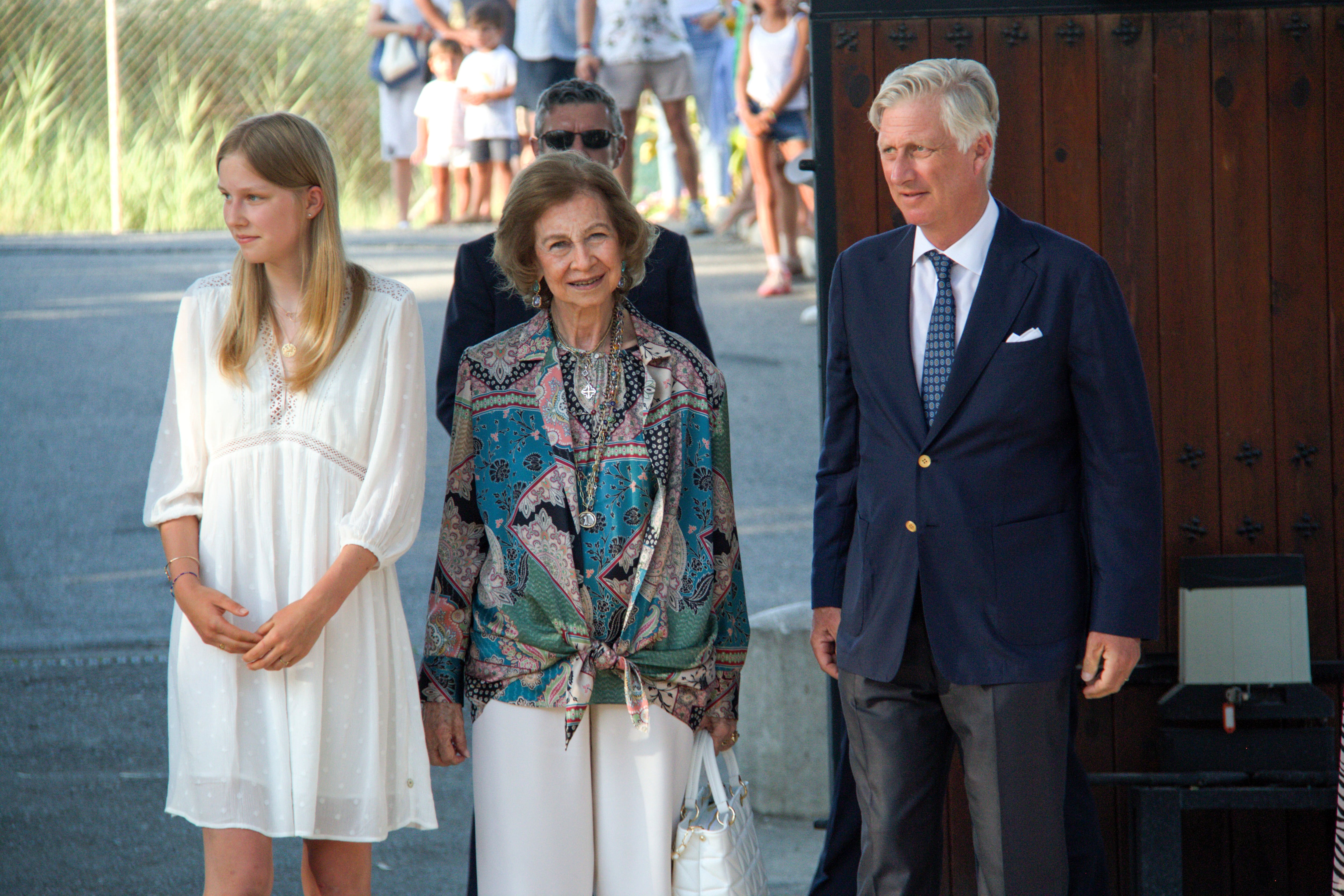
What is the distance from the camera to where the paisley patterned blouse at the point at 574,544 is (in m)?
2.72

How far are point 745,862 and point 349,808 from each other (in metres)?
0.77

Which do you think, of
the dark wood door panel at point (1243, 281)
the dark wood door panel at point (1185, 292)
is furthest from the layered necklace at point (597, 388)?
the dark wood door panel at point (1243, 281)

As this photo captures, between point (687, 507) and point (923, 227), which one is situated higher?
point (923, 227)

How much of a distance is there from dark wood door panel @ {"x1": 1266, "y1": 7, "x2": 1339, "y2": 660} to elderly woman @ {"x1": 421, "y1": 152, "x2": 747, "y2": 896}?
1705mm

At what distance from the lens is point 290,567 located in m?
2.77

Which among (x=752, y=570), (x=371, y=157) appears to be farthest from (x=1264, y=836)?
(x=371, y=157)

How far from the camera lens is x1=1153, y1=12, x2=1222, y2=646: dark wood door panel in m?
3.68

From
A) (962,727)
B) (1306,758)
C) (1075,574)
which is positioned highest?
(1075,574)

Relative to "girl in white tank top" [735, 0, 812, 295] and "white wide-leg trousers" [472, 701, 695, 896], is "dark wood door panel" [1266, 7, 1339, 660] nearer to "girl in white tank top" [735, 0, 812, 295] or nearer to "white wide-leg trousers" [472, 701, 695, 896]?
"white wide-leg trousers" [472, 701, 695, 896]

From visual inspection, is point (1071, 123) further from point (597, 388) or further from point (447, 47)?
point (447, 47)

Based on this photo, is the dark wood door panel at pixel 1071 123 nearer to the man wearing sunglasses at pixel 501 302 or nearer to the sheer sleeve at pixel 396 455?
the man wearing sunglasses at pixel 501 302

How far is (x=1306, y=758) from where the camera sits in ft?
12.0

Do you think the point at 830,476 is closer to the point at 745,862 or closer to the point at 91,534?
the point at 745,862

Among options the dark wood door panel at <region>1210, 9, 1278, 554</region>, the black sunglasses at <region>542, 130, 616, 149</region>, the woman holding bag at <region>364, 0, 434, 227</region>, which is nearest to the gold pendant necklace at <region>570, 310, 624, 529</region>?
the black sunglasses at <region>542, 130, 616, 149</region>
